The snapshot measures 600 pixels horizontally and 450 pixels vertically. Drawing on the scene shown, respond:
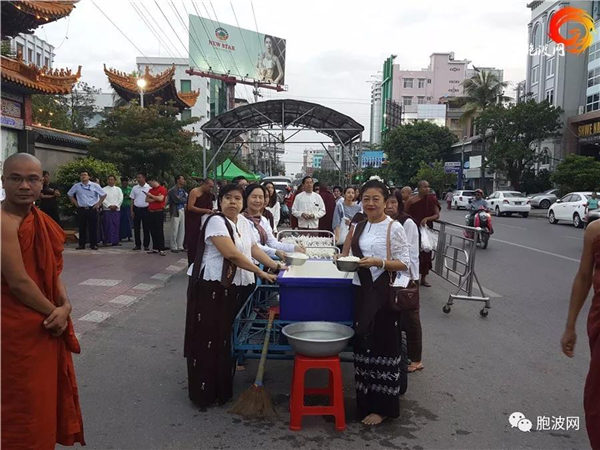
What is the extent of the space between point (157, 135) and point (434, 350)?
13355 mm

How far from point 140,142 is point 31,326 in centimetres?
1416

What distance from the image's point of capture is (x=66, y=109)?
2877 cm

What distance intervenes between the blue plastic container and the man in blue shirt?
8.44m

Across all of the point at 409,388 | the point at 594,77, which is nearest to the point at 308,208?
the point at 409,388

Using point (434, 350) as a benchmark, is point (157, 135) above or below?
above

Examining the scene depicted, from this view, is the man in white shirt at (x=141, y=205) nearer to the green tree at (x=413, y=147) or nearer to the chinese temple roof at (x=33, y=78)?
the chinese temple roof at (x=33, y=78)

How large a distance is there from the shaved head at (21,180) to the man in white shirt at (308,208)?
6.47m

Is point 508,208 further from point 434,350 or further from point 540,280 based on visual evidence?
point 434,350

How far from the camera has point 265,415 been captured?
362 centimetres

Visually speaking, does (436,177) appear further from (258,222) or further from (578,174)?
(258,222)

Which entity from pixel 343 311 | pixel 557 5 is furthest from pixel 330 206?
pixel 557 5

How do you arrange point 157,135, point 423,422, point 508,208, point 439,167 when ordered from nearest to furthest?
point 423,422, point 157,135, point 508,208, point 439,167

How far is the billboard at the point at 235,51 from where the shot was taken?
41312mm

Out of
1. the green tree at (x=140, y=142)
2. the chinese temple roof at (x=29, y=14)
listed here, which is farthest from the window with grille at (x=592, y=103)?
the chinese temple roof at (x=29, y=14)
